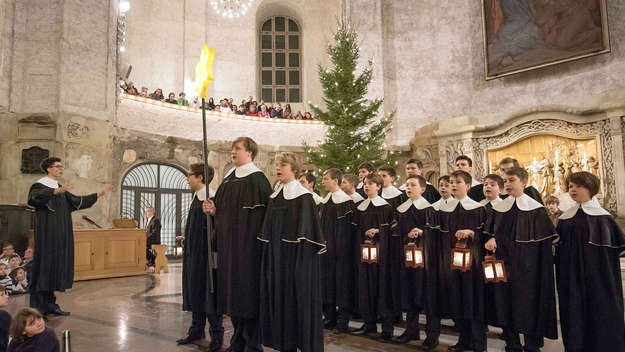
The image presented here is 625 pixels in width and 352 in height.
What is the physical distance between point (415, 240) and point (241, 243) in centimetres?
189

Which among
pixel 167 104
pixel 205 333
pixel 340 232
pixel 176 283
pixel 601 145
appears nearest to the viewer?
pixel 205 333

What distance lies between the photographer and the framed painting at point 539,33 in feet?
46.9

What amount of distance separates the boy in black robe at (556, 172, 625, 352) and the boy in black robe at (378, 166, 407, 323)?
5.23 ft

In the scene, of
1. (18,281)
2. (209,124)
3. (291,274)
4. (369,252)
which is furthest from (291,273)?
(209,124)

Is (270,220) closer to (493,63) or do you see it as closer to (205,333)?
(205,333)

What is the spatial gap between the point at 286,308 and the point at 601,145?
12.2 m

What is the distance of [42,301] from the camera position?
618 centimetres

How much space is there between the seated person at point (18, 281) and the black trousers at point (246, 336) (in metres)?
5.62

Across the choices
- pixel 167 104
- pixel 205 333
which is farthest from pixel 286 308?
pixel 167 104

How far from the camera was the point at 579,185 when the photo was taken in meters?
4.08

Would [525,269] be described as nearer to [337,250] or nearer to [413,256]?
[413,256]

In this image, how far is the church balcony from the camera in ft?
50.4

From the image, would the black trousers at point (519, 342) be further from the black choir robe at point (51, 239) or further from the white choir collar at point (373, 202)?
Answer: the black choir robe at point (51, 239)

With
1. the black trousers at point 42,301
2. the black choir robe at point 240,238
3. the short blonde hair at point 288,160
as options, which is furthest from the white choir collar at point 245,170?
the black trousers at point 42,301
